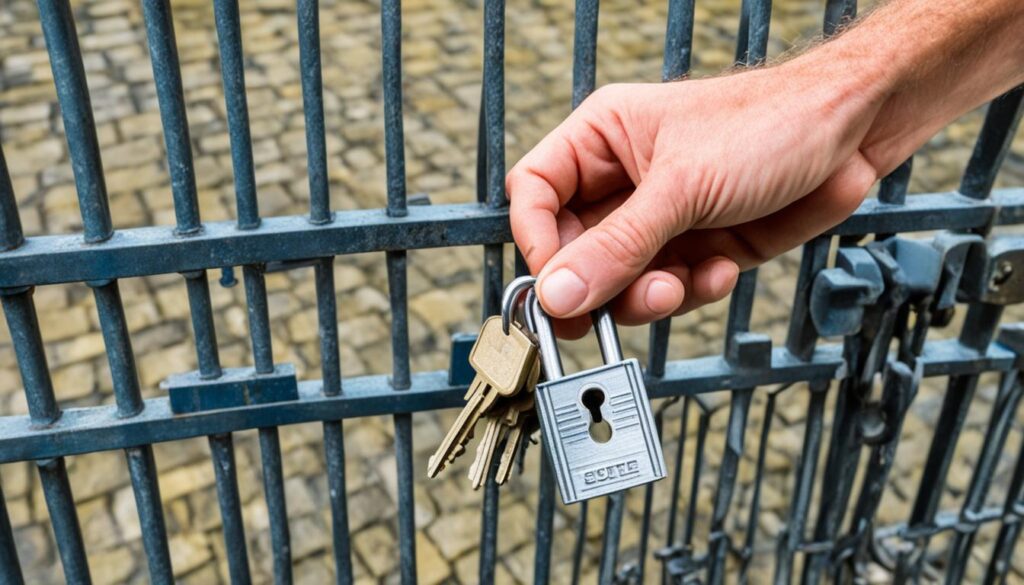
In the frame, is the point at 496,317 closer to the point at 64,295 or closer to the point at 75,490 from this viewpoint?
the point at 75,490

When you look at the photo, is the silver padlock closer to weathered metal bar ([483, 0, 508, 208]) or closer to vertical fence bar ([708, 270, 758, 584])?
weathered metal bar ([483, 0, 508, 208])

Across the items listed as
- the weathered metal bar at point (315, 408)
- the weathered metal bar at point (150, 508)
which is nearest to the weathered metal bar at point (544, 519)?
the weathered metal bar at point (315, 408)

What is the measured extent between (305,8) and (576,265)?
1.93 ft

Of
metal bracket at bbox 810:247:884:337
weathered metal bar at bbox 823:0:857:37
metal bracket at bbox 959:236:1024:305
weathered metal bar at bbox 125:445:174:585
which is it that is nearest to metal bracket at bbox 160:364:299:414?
weathered metal bar at bbox 125:445:174:585

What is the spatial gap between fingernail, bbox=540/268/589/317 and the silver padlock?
0.32ft

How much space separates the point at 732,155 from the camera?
5.05ft

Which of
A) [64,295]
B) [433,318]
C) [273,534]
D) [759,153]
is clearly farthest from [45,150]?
[759,153]

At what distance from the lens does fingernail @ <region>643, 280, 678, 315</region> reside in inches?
60.9

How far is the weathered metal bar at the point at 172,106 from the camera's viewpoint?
60.0 inches

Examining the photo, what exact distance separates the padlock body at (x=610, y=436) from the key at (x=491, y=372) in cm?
5

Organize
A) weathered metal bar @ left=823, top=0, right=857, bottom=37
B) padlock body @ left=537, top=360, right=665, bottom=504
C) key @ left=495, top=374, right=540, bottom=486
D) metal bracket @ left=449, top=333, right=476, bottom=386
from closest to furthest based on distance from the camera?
padlock body @ left=537, top=360, right=665, bottom=504 → key @ left=495, top=374, right=540, bottom=486 → weathered metal bar @ left=823, top=0, right=857, bottom=37 → metal bracket @ left=449, top=333, right=476, bottom=386

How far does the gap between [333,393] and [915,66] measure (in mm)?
1154

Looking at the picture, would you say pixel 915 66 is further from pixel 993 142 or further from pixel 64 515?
pixel 64 515

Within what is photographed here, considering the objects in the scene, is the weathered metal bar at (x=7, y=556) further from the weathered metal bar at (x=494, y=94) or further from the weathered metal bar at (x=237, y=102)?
the weathered metal bar at (x=494, y=94)
